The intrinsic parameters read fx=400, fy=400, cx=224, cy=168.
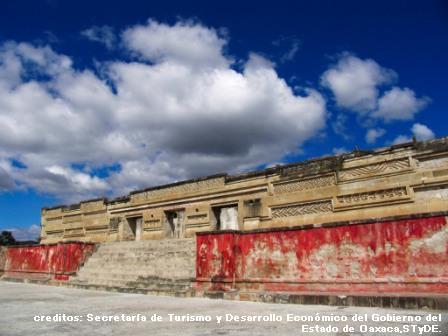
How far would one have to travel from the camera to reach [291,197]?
12516 mm

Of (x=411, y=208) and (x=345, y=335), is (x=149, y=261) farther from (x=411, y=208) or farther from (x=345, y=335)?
(x=345, y=335)

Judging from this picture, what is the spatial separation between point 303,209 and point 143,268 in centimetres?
522

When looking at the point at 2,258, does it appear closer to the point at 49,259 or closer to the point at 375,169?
the point at 49,259

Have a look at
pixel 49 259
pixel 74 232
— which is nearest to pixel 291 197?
pixel 49 259

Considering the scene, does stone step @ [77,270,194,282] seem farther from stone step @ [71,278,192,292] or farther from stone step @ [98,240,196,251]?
stone step @ [98,240,196,251]

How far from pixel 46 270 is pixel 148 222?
436cm

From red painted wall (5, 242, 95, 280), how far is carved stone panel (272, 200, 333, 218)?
7.13 meters

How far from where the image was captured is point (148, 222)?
17.1m

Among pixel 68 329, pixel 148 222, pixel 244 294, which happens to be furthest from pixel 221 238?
pixel 148 222

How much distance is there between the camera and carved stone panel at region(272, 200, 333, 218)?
1166 cm

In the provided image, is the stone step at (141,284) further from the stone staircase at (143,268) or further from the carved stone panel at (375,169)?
the carved stone panel at (375,169)

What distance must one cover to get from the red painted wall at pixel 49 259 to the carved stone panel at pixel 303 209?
281 inches

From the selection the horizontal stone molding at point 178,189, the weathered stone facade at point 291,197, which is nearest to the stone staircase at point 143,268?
the weathered stone facade at point 291,197

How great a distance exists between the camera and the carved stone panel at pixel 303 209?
11.7 metres
